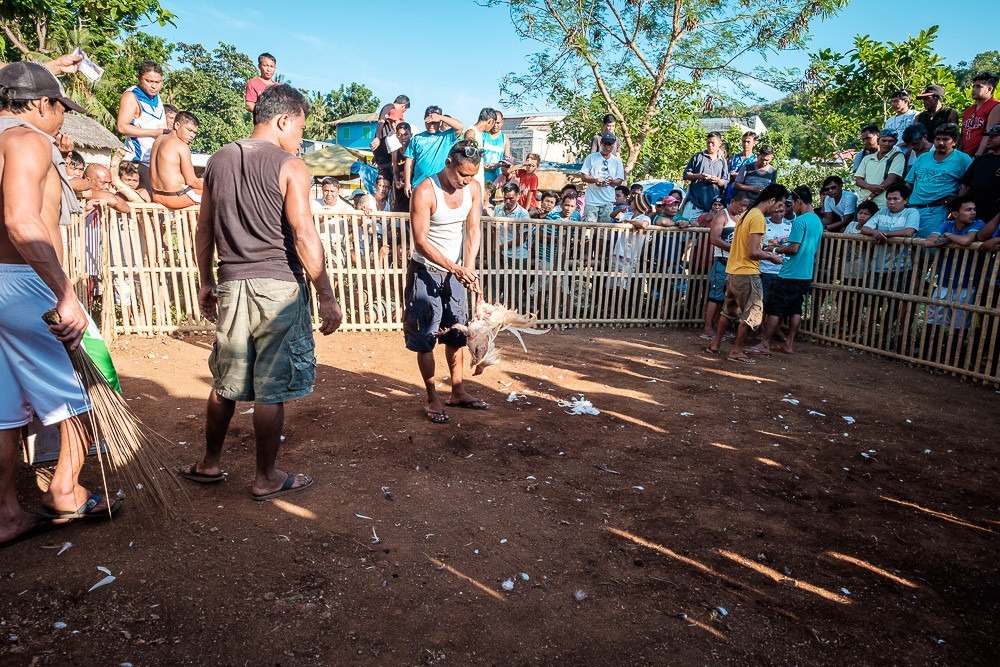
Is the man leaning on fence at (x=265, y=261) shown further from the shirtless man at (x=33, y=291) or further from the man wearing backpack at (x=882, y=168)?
the man wearing backpack at (x=882, y=168)

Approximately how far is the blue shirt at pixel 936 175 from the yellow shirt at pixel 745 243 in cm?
247

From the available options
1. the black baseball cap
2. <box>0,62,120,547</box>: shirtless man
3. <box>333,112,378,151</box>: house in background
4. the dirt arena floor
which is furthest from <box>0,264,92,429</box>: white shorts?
<box>333,112,378,151</box>: house in background

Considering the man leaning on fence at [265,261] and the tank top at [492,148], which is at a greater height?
the tank top at [492,148]

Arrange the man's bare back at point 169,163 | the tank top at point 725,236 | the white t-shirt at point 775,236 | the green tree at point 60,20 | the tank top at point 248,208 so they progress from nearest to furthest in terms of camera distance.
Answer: the tank top at point 248,208, the man's bare back at point 169,163, the white t-shirt at point 775,236, the tank top at point 725,236, the green tree at point 60,20

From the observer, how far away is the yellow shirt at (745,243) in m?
6.79

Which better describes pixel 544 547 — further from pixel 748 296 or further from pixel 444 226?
pixel 748 296

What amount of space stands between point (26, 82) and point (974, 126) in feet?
31.4

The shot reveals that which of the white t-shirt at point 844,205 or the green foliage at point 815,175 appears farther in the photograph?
the green foliage at point 815,175

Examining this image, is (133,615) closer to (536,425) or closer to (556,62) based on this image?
(536,425)

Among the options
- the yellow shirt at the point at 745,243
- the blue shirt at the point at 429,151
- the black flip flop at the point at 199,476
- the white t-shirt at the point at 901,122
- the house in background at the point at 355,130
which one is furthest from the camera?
the house in background at the point at 355,130

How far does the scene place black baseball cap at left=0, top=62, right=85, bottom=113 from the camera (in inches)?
108

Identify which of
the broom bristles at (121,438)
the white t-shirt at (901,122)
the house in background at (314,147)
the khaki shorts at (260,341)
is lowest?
the broom bristles at (121,438)

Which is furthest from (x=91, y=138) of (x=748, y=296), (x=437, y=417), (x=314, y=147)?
(x=748, y=296)

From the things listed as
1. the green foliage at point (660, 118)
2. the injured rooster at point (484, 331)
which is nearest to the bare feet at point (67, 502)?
the injured rooster at point (484, 331)
